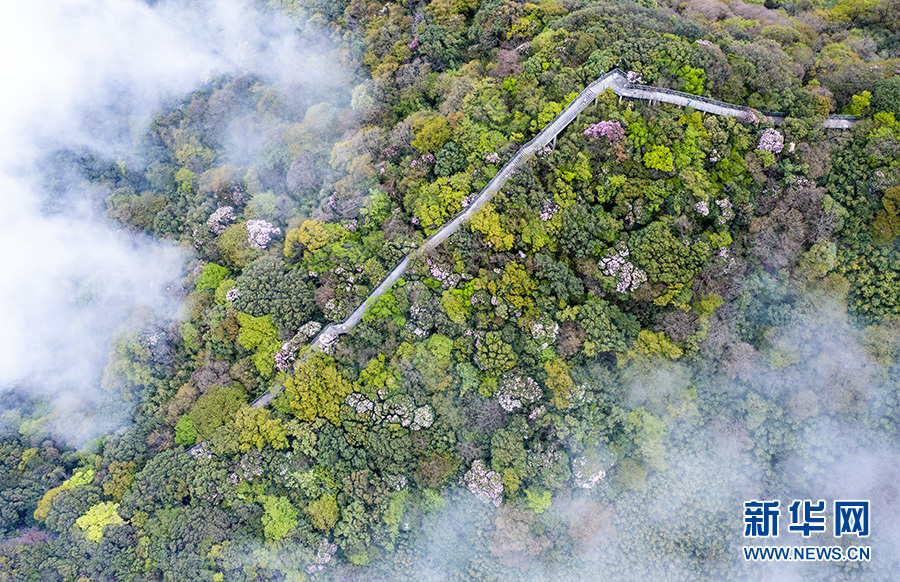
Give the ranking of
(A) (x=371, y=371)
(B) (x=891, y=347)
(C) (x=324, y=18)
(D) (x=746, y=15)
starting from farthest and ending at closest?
(C) (x=324, y=18) → (D) (x=746, y=15) → (A) (x=371, y=371) → (B) (x=891, y=347)

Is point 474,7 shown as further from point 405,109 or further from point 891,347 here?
point 891,347

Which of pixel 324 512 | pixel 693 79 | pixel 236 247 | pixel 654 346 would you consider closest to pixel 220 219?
pixel 236 247

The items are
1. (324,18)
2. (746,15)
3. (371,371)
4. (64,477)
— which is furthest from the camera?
(324,18)

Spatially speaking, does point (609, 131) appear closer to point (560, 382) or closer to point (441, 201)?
point (441, 201)

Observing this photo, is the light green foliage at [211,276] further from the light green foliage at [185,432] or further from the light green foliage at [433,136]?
the light green foliage at [433,136]

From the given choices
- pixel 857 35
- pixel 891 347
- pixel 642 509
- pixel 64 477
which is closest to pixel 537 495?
pixel 642 509

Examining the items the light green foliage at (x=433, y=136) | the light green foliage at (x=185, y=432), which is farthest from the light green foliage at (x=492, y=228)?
the light green foliage at (x=185, y=432)
